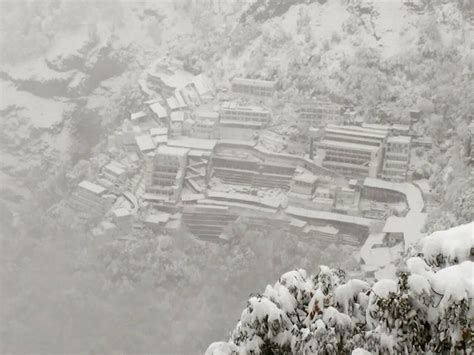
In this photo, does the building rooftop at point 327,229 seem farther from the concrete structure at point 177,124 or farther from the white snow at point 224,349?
the white snow at point 224,349

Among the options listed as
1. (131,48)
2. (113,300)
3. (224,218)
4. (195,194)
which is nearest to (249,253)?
(224,218)

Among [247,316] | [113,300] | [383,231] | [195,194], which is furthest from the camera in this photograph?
[195,194]

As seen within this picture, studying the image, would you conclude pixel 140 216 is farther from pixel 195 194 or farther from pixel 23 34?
pixel 23 34

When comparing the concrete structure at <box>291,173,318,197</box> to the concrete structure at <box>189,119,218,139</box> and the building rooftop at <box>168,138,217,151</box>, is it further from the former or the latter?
the concrete structure at <box>189,119,218,139</box>

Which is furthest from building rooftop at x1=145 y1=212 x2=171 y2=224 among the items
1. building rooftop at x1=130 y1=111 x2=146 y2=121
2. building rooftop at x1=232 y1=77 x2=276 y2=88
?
building rooftop at x1=232 y1=77 x2=276 y2=88

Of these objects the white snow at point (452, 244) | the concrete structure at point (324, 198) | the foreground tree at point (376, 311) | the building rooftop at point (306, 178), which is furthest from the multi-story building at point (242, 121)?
the white snow at point (452, 244)

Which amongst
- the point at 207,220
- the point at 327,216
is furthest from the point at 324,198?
the point at 207,220
